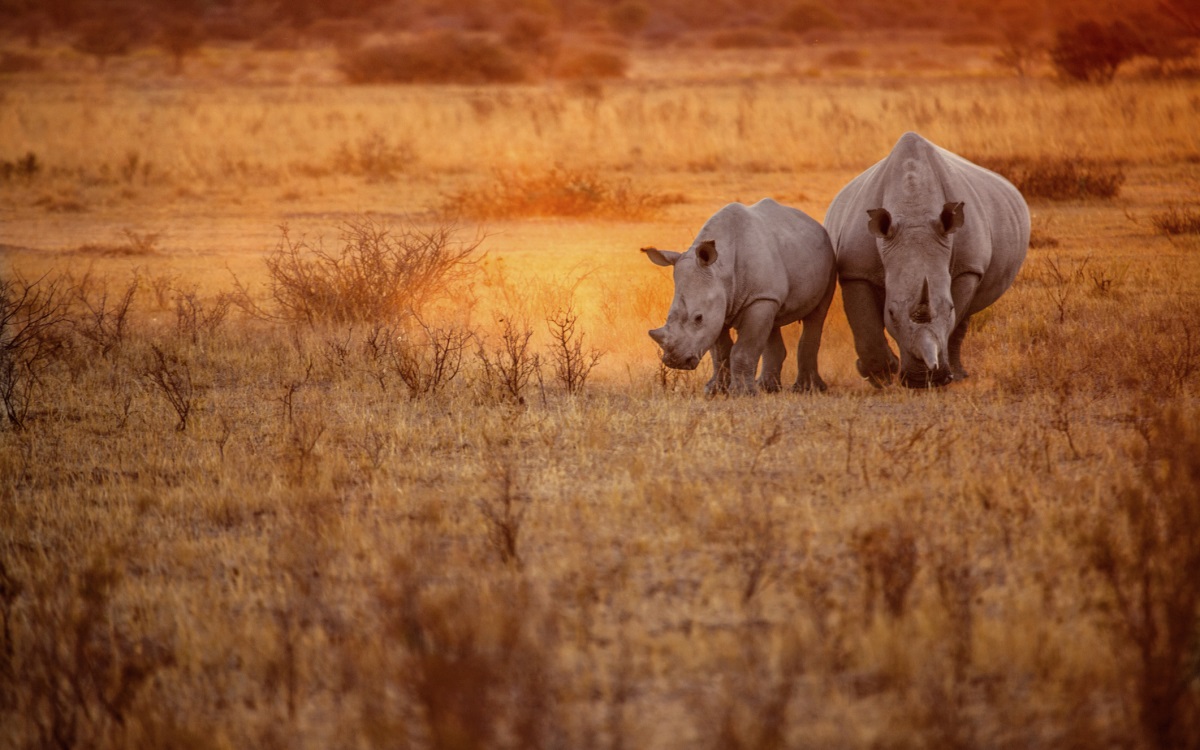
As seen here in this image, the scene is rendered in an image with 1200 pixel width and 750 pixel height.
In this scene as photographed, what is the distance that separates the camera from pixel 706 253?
7332mm

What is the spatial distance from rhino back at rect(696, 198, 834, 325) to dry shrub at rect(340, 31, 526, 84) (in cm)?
3055

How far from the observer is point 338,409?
7.59 m

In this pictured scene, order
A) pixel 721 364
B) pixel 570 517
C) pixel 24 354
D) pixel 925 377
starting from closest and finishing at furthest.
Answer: pixel 570 517 → pixel 925 377 → pixel 721 364 → pixel 24 354

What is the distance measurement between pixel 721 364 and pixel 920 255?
1388mm

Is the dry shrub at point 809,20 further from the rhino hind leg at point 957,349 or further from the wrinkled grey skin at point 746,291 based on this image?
the wrinkled grey skin at point 746,291

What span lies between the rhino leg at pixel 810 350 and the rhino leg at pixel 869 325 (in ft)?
0.74

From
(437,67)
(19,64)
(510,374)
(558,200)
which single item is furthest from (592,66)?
(510,374)

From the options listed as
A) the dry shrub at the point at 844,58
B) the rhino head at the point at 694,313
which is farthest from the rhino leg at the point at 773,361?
the dry shrub at the point at 844,58

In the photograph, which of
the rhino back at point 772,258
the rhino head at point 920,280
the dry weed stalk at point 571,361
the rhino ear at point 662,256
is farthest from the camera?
the dry weed stalk at point 571,361

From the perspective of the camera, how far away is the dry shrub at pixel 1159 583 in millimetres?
3484

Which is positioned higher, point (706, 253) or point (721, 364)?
point (706, 253)

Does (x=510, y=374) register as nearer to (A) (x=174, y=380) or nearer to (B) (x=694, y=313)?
(B) (x=694, y=313)

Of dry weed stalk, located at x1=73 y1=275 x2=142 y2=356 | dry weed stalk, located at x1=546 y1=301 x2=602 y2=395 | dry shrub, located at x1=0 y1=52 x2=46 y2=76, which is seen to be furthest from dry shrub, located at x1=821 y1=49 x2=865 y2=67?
dry weed stalk, located at x1=546 y1=301 x2=602 y2=395

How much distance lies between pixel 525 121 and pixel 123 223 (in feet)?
28.2
